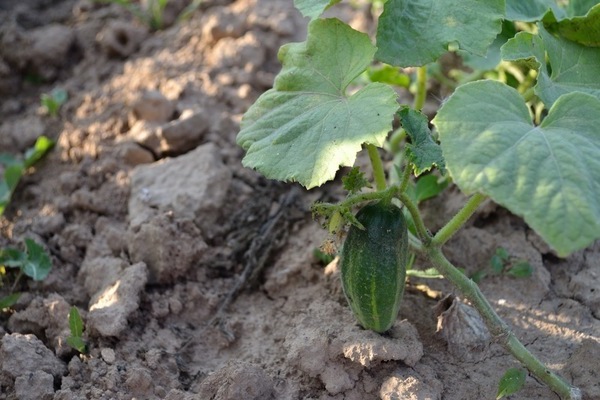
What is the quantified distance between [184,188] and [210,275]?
416 millimetres

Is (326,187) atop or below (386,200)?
below

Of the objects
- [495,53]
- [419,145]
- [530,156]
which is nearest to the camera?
[530,156]

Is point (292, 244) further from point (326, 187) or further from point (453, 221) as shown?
point (453, 221)

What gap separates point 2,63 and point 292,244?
2266 millimetres

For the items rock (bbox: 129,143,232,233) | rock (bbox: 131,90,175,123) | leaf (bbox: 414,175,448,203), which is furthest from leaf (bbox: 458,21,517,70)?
rock (bbox: 131,90,175,123)

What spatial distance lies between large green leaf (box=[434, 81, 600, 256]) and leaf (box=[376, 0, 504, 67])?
31 centimetres

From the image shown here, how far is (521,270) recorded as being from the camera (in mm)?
2881

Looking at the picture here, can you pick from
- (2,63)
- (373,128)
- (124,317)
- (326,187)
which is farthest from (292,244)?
(2,63)

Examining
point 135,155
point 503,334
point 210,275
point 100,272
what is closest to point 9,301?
point 100,272

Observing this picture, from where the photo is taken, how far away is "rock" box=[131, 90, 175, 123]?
12.0ft

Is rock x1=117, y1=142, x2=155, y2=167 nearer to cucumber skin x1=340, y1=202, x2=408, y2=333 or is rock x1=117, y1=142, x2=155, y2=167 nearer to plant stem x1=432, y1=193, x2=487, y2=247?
cucumber skin x1=340, y1=202, x2=408, y2=333

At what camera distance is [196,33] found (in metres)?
4.39

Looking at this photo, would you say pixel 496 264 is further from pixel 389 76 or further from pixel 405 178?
pixel 389 76

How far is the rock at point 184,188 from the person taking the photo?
320 cm
